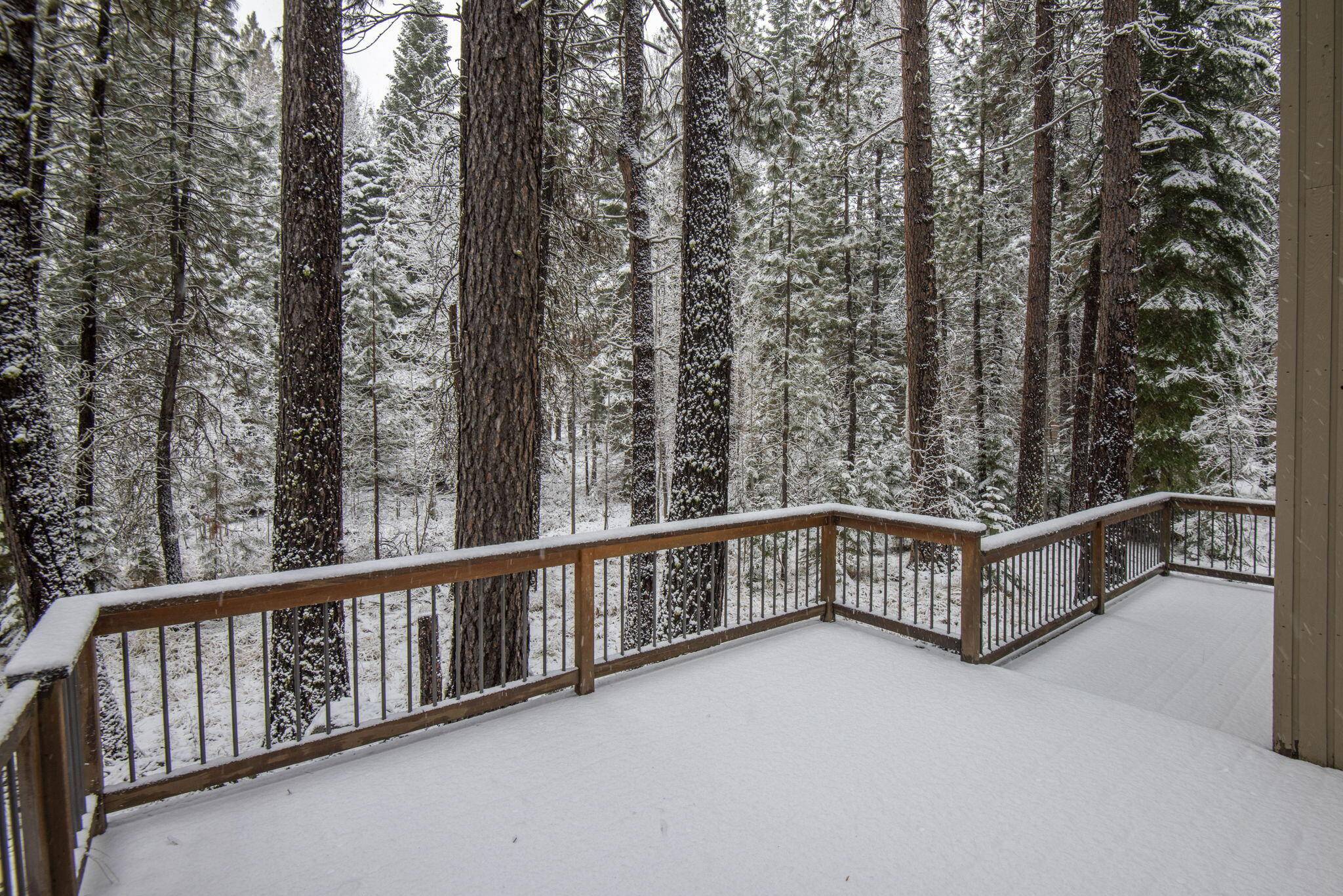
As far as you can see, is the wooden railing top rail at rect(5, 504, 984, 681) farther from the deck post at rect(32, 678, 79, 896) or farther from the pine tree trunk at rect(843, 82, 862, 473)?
the pine tree trunk at rect(843, 82, 862, 473)

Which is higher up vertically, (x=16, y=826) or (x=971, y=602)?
(x=16, y=826)

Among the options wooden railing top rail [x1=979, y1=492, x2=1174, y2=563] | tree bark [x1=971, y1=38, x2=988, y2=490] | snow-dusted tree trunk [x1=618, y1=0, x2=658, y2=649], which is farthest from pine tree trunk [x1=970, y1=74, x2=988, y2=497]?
snow-dusted tree trunk [x1=618, y1=0, x2=658, y2=649]

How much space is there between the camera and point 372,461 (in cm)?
1700

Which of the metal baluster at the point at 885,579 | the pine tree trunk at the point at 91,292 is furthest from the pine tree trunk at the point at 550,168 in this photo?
the pine tree trunk at the point at 91,292

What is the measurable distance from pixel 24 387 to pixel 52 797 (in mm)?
4470

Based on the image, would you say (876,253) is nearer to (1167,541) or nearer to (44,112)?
(1167,541)

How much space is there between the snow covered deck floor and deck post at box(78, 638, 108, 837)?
0.10m

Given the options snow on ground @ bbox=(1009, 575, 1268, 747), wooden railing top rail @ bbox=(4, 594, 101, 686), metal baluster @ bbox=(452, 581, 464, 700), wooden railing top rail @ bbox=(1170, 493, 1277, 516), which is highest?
wooden railing top rail @ bbox=(4, 594, 101, 686)

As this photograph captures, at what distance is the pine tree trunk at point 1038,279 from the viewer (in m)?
10.1

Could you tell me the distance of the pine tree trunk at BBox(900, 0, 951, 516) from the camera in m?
7.93

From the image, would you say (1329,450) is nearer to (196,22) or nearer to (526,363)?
(526,363)

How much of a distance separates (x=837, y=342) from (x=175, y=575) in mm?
14804

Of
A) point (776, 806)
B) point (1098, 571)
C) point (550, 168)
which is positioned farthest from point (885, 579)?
point (550, 168)

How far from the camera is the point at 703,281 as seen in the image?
577 cm
